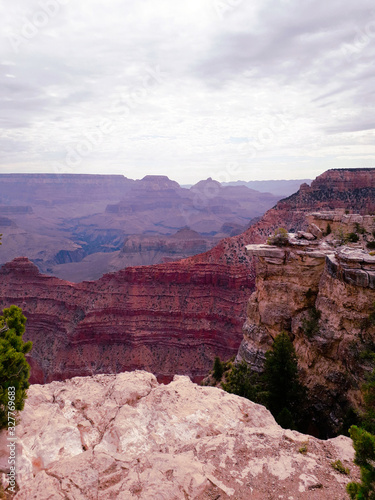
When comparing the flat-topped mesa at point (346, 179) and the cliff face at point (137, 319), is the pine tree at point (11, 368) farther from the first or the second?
the flat-topped mesa at point (346, 179)

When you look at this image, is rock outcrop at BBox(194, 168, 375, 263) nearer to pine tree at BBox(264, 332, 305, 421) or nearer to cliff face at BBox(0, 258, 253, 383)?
cliff face at BBox(0, 258, 253, 383)

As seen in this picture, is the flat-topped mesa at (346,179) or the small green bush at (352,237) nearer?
the small green bush at (352,237)

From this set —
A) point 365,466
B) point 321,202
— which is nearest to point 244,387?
point 365,466

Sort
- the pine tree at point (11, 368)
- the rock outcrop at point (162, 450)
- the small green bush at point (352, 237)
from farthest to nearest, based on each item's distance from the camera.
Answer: the small green bush at point (352, 237) < the pine tree at point (11, 368) < the rock outcrop at point (162, 450)

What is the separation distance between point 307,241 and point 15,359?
845 inches

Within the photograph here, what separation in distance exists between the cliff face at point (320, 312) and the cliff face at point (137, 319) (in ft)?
68.0

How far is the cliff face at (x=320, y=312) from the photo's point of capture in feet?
58.1

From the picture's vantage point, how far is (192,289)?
52.8 metres

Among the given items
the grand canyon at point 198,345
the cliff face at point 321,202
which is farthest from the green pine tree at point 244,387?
the cliff face at point 321,202

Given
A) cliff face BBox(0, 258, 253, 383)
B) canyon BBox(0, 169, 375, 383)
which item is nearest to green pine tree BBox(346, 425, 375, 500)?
canyon BBox(0, 169, 375, 383)

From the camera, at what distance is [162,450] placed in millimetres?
10422

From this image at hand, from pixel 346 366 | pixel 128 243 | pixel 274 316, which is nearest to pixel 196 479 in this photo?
pixel 346 366

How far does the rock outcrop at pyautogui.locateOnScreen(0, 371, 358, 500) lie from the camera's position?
329 inches

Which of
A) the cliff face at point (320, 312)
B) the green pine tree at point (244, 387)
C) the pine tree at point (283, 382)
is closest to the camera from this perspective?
the cliff face at point (320, 312)
